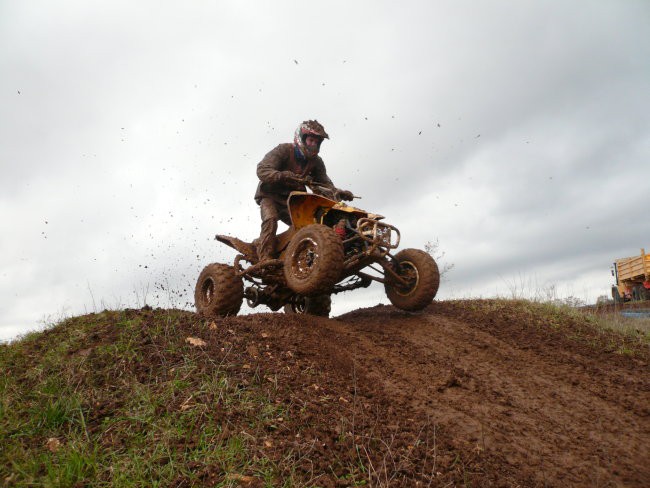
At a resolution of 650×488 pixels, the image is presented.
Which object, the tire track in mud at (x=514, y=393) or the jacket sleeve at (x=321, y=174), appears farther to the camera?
the jacket sleeve at (x=321, y=174)

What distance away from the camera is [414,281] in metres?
7.31

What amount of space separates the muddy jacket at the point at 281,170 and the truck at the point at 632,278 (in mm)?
16388

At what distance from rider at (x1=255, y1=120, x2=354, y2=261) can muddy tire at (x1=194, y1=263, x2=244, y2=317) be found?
667mm

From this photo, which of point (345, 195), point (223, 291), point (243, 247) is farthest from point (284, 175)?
point (223, 291)

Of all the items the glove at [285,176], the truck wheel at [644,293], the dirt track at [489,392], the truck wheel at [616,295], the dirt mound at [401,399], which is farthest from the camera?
the truck wheel at [616,295]

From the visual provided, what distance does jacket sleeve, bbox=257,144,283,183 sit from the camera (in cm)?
Answer: 753

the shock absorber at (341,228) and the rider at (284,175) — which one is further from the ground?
the rider at (284,175)

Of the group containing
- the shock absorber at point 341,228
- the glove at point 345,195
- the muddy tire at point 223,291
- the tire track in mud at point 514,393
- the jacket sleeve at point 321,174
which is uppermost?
the jacket sleeve at point 321,174

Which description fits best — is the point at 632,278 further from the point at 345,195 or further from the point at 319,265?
the point at 319,265

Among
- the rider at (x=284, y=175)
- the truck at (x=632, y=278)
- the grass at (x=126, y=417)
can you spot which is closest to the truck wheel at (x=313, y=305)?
the rider at (x=284, y=175)

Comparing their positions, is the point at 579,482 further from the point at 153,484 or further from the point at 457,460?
the point at 153,484

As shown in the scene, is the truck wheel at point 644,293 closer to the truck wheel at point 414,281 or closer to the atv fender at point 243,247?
the truck wheel at point 414,281

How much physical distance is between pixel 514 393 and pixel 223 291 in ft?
15.6

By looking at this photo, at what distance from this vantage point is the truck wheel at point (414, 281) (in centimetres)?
706
